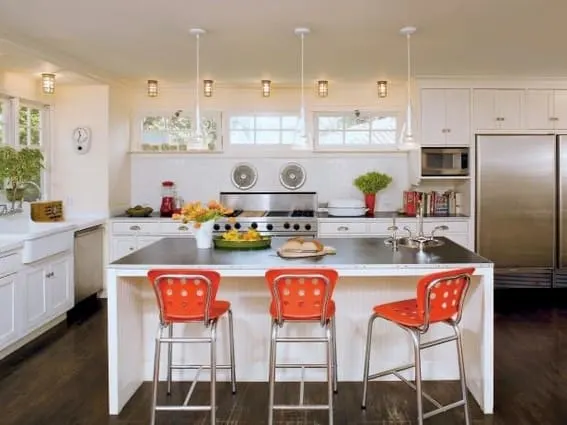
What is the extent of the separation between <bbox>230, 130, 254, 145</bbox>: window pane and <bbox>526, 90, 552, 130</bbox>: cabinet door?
300 cm

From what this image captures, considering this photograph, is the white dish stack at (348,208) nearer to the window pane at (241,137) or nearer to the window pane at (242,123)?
the window pane at (241,137)

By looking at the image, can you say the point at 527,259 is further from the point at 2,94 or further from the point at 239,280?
the point at 2,94

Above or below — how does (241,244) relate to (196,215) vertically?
below

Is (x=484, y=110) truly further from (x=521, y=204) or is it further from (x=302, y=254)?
(x=302, y=254)

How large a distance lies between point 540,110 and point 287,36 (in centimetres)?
318

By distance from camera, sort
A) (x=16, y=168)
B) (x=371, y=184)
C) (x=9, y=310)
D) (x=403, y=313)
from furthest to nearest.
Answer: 1. (x=371, y=184)
2. (x=16, y=168)
3. (x=9, y=310)
4. (x=403, y=313)

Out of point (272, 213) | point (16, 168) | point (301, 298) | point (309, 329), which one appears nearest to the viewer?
point (301, 298)

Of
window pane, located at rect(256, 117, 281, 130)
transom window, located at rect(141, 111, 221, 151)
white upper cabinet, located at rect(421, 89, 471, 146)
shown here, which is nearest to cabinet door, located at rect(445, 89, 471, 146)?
white upper cabinet, located at rect(421, 89, 471, 146)

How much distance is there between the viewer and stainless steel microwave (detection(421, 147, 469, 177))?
18.1ft

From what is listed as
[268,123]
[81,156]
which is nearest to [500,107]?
[268,123]

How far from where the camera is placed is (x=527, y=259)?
5.54 meters

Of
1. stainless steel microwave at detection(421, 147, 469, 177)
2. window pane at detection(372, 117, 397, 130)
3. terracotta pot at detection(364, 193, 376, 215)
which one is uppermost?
window pane at detection(372, 117, 397, 130)

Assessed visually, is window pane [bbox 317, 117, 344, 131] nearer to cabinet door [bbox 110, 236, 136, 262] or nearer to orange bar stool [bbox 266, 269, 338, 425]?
cabinet door [bbox 110, 236, 136, 262]

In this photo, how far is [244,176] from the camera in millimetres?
6129
